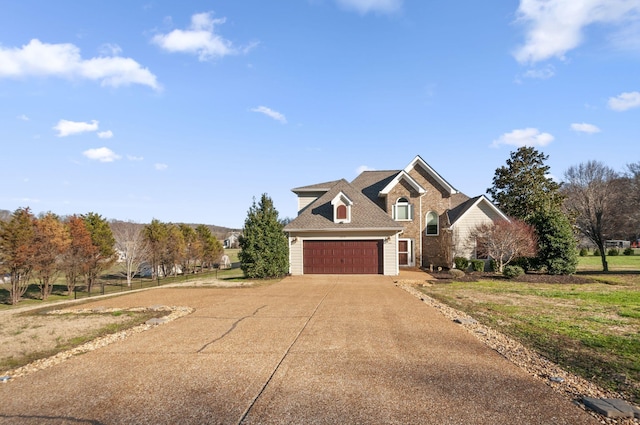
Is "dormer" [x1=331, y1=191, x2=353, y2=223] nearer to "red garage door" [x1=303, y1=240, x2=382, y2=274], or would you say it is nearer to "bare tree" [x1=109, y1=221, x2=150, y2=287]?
"red garage door" [x1=303, y1=240, x2=382, y2=274]

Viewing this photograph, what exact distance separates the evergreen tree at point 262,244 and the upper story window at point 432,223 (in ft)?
39.0

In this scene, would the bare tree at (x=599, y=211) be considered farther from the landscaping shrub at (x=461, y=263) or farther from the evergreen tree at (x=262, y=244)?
the evergreen tree at (x=262, y=244)

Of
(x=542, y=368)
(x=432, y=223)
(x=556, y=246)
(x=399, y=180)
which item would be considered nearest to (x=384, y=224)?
(x=399, y=180)

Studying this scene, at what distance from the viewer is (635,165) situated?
27.4 metres

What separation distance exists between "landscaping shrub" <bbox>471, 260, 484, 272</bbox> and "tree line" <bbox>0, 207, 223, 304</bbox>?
25271 millimetres

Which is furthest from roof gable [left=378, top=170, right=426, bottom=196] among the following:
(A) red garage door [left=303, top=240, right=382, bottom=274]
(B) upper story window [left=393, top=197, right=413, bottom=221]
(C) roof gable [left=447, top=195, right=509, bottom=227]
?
(A) red garage door [left=303, top=240, right=382, bottom=274]

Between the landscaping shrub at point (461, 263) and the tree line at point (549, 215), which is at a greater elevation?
the tree line at point (549, 215)

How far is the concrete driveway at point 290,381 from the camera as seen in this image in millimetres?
4207

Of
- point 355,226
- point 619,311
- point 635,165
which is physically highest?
point 635,165

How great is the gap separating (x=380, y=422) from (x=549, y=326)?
22.0ft

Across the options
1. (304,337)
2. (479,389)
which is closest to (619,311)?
(479,389)

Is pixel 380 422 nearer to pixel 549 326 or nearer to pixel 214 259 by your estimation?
pixel 549 326

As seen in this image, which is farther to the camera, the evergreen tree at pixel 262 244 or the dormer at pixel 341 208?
the dormer at pixel 341 208

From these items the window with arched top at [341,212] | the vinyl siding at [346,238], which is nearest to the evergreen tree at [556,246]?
the vinyl siding at [346,238]
